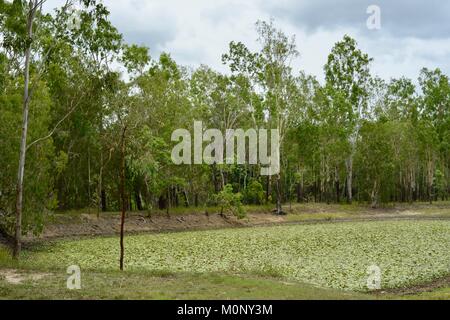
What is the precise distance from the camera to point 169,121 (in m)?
43.4

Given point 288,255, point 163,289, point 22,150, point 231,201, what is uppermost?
point 22,150

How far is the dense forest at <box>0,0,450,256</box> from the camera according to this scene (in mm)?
27094

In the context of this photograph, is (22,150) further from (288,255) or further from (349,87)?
(349,87)

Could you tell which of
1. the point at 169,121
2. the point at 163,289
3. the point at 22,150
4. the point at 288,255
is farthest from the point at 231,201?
the point at 163,289

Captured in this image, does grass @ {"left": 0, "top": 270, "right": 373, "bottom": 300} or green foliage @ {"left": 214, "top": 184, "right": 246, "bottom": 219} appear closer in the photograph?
grass @ {"left": 0, "top": 270, "right": 373, "bottom": 300}

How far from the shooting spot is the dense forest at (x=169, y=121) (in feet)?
88.9

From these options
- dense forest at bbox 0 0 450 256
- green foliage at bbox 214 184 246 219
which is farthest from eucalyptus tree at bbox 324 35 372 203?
green foliage at bbox 214 184 246 219

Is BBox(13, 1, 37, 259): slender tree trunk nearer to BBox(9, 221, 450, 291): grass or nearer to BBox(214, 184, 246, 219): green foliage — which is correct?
BBox(9, 221, 450, 291): grass

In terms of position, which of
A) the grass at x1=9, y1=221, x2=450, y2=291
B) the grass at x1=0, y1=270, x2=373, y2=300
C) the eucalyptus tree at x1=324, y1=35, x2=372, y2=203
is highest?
the eucalyptus tree at x1=324, y1=35, x2=372, y2=203

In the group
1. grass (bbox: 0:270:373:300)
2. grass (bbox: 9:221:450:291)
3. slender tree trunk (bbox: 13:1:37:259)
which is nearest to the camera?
grass (bbox: 0:270:373:300)

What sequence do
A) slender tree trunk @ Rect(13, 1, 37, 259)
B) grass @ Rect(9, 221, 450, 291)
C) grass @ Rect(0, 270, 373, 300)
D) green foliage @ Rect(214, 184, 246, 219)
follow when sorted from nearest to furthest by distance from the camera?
1. grass @ Rect(0, 270, 373, 300)
2. grass @ Rect(9, 221, 450, 291)
3. slender tree trunk @ Rect(13, 1, 37, 259)
4. green foliage @ Rect(214, 184, 246, 219)

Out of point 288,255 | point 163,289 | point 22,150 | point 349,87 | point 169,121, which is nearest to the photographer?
point 163,289

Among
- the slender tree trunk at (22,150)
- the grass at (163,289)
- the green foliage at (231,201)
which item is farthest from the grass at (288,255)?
the green foliage at (231,201)
